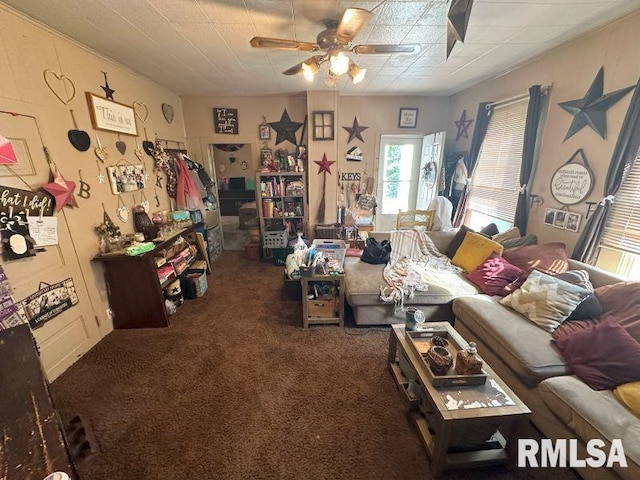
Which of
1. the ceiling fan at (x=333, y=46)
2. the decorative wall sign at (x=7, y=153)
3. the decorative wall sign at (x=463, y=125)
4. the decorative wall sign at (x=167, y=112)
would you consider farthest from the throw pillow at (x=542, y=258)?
the decorative wall sign at (x=167, y=112)

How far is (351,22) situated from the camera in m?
1.47

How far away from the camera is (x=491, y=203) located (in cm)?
318

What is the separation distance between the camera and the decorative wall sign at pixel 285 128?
13.6 feet

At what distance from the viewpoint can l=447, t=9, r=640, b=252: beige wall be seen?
1.84 m

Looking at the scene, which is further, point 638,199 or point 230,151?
point 230,151

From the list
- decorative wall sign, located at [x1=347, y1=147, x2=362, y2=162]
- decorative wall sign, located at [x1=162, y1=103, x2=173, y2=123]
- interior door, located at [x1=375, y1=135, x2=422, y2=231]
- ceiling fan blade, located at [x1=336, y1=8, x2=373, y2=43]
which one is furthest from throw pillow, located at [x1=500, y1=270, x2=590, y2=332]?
decorative wall sign, located at [x1=162, y1=103, x2=173, y2=123]

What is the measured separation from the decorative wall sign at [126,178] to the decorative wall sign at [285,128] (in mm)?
2062

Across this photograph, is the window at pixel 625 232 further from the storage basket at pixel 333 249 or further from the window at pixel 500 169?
the storage basket at pixel 333 249

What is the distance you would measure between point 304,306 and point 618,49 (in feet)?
10.3

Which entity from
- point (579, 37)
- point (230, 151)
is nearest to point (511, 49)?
point (579, 37)

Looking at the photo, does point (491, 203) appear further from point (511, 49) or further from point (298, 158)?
point (298, 158)

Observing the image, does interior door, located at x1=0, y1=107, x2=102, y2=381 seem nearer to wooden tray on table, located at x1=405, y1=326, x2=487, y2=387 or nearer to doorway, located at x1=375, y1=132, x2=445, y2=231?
wooden tray on table, located at x1=405, y1=326, x2=487, y2=387

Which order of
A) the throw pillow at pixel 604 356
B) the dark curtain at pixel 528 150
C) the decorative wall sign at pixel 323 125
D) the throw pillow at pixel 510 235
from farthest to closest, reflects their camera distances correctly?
the decorative wall sign at pixel 323 125
the throw pillow at pixel 510 235
the dark curtain at pixel 528 150
the throw pillow at pixel 604 356

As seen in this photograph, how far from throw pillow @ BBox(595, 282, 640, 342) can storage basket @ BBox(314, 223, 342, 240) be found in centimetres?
291
